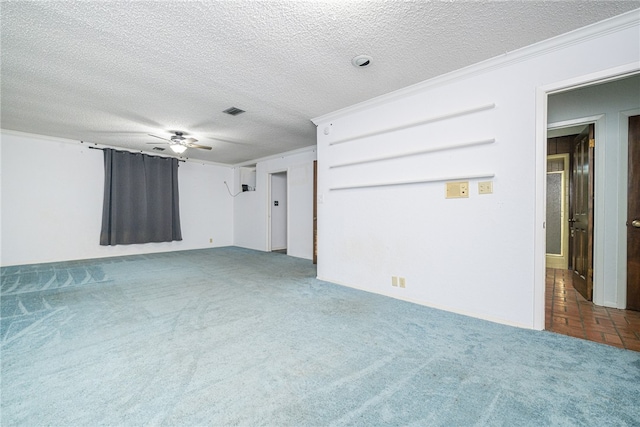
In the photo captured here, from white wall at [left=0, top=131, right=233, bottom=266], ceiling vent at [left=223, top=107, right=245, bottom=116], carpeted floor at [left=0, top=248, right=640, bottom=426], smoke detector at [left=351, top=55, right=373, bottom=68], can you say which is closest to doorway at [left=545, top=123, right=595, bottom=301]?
carpeted floor at [left=0, top=248, right=640, bottom=426]

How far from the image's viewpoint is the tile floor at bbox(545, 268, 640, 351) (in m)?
2.21

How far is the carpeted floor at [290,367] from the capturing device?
1.40 m

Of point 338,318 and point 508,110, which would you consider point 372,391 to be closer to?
point 338,318

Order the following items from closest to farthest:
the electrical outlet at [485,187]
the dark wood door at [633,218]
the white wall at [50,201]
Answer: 1. the electrical outlet at [485,187]
2. the dark wood door at [633,218]
3. the white wall at [50,201]

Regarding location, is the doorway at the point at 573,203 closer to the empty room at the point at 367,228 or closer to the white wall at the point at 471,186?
the empty room at the point at 367,228

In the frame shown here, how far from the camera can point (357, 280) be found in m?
3.66

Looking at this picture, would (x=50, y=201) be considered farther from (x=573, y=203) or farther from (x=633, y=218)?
(x=573, y=203)

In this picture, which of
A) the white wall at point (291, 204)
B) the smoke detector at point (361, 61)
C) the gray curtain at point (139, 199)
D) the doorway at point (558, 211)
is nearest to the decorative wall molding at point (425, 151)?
the smoke detector at point (361, 61)

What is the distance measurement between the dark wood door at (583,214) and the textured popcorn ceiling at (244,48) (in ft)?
5.71

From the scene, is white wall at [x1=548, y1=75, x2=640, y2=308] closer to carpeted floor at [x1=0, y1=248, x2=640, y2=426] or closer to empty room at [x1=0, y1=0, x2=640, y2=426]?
empty room at [x1=0, y1=0, x2=640, y2=426]

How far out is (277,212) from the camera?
24.5 feet

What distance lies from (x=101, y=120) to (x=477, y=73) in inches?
203

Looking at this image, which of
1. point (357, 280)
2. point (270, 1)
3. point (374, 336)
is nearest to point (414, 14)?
point (270, 1)

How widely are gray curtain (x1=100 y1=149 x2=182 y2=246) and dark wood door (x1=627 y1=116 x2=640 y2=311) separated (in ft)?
25.9
